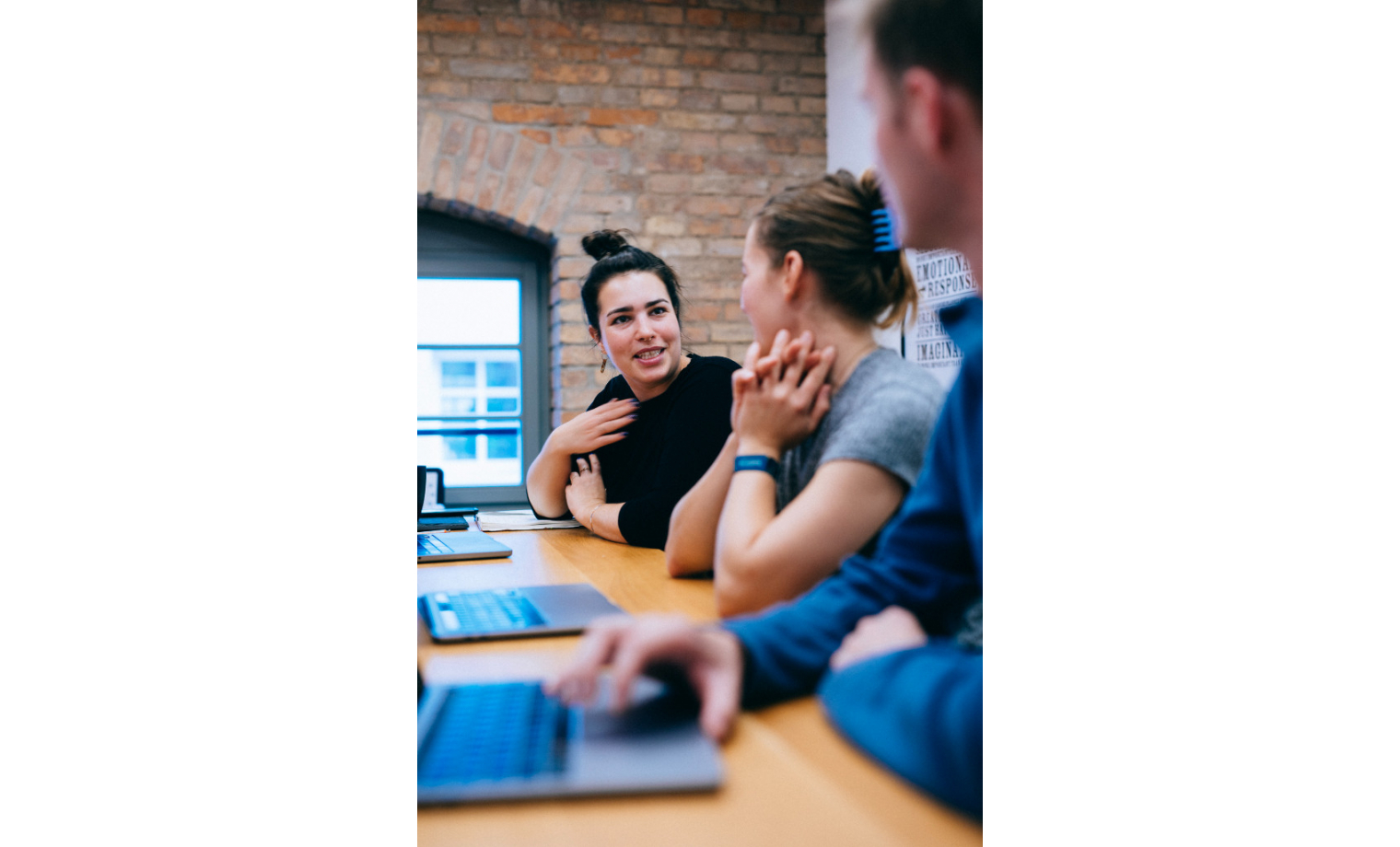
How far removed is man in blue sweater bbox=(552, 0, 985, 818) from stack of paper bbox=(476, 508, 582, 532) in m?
0.56

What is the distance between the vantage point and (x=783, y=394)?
0.83 m

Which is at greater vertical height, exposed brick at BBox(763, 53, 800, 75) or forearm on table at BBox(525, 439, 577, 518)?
exposed brick at BBox(763, 53, 800, 75)

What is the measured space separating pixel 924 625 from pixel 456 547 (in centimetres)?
77

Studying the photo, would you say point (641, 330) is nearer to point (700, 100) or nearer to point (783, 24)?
point (700, 100)

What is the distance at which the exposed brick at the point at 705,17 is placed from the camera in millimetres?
1024

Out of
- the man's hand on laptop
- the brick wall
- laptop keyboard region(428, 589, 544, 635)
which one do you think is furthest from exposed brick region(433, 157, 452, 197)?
the man's hand on laptop

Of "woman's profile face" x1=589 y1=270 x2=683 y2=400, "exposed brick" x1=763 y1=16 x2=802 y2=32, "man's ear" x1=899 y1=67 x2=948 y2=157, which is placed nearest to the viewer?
"man's ear" x1=899 y1=67 x2=948 y2=157

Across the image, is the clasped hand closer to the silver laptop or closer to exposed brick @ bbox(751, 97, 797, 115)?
exposed brick @ bbox(751, 97, 797, 115)

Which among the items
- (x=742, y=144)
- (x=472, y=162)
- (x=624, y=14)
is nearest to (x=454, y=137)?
(x=472, y=162)

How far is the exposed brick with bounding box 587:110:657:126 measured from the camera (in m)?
1.04
